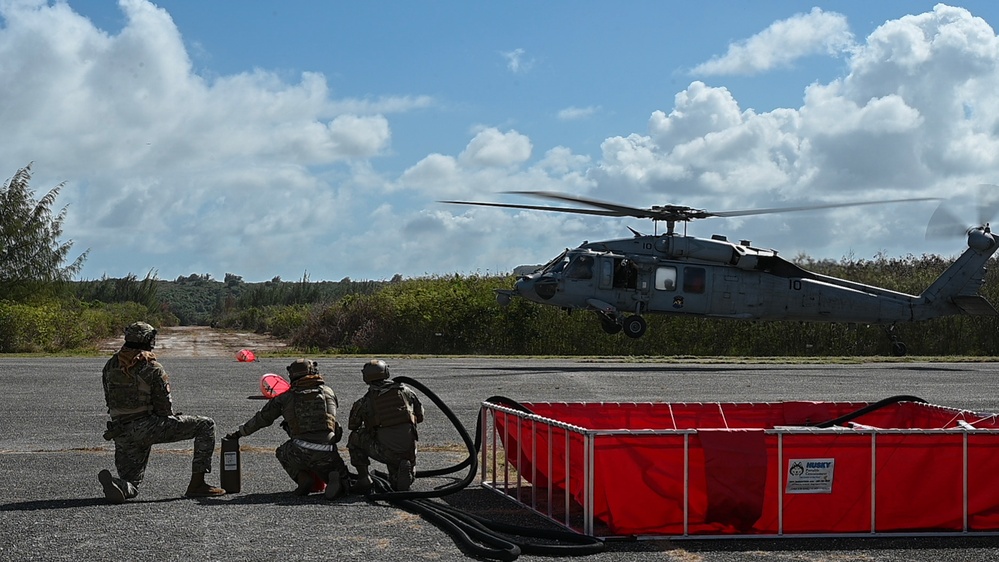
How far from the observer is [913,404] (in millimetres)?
11055

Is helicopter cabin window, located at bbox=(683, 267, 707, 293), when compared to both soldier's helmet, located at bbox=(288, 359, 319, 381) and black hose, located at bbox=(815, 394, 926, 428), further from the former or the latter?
soldier's helmet, located at bbox=(288, 359, 319, 381)

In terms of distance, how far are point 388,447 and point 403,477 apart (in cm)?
30

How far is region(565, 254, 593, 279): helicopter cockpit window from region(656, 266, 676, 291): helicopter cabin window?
1.68 m

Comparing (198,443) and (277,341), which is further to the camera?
(277,341)

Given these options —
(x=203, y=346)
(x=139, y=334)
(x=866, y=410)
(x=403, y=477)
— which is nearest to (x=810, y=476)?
(x=866, y=410)

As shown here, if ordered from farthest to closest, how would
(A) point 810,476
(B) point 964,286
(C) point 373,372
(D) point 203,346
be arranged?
1. (D) point 203,346
2. (B) point 964,286
3. (C) point 373,372
4. (A) point 810,476

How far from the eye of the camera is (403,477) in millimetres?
9727

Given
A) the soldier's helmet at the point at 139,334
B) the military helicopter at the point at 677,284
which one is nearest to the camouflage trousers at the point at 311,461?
the soldier's helmet at the point at 139,334

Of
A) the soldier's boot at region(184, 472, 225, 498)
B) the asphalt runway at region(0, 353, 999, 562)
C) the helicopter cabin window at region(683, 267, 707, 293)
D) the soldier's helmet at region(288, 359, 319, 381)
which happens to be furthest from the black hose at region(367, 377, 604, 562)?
the helicopter cabin window at region(683, 267, 707, 293)

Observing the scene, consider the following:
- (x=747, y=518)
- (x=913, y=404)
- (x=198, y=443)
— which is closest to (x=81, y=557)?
(x=198, y=443)

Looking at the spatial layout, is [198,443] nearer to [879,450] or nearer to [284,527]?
[284,527]

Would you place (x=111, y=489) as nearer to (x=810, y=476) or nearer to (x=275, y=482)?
(x=275, y=482)

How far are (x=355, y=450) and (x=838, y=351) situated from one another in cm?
3158

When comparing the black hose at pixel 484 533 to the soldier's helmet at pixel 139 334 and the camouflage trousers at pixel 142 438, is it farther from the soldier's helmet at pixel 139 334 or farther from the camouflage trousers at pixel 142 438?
the soldier's helmet at pixel 139 334
